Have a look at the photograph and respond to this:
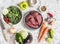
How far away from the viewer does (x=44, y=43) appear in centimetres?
175

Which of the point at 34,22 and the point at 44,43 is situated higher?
the point at 34,22

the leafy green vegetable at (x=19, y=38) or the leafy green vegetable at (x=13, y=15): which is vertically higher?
the leafy green vegetable at (x=13, y=15)

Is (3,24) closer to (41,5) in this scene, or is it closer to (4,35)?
(4,35)

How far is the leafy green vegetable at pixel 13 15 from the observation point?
1.72m

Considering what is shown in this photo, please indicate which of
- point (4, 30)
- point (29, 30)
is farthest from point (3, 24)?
point (29, 30)

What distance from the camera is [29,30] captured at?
1740 millimetres

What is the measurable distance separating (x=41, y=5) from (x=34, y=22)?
0.34 feet

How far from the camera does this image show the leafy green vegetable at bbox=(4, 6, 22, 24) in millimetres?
1724

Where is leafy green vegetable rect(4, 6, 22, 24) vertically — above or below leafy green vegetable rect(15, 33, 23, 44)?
above

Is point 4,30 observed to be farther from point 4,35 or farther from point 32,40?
point 32,40

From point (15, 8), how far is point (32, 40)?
0.65 ft

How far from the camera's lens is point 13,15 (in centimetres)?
173

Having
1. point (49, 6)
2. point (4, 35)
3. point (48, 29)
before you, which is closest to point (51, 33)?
point (48, 29)

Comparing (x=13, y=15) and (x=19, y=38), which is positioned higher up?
(x=13, y=15)
